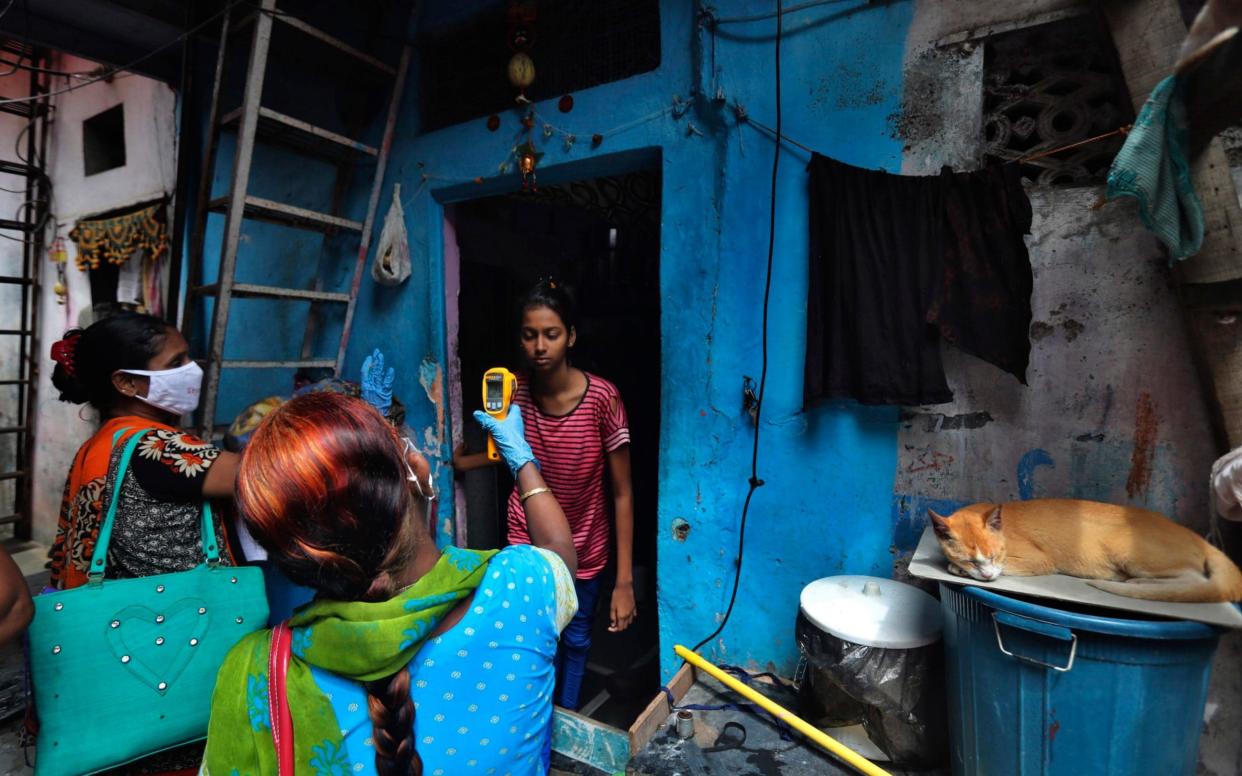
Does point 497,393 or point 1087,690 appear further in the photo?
point 497,393

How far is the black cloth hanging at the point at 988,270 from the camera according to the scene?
6.07ft

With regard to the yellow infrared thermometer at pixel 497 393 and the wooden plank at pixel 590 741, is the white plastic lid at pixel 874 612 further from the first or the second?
the yellow infrared thermometer at pixel 497 393

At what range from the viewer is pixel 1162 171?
133 centimetres

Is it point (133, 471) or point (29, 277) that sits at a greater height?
point (29, 277)

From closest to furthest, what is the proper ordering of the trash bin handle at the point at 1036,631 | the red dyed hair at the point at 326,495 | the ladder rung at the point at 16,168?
the red dyed hair at the point at 326,495 < the trash bin handle at the point at 1036,631 < the ladder rung at the point at 16,168

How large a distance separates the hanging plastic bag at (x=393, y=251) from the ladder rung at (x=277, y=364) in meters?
0.60

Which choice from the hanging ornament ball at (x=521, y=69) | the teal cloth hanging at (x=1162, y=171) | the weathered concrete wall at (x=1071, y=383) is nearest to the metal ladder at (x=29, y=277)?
the hanging ornament ball at (x=521, y=69)

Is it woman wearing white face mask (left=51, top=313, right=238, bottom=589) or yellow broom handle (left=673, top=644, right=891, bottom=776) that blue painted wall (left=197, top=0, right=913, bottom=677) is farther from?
woman wearing white face mask (left=51, top=313, right=238, bottom=589)

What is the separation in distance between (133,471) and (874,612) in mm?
2267

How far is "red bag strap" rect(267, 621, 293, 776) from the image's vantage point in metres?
0.89

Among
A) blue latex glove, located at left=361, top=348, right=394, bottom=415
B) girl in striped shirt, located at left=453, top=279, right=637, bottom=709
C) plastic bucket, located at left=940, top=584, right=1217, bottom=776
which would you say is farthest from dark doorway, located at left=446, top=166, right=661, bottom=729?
plastic bucket, located at left=940, top=584, right=1217, bottom=776

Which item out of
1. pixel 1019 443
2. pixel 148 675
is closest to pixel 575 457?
pixel 148 675

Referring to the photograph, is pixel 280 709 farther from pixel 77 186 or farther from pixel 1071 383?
pixel 77 186

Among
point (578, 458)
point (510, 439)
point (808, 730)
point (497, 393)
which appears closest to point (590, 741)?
point (808, 730)
